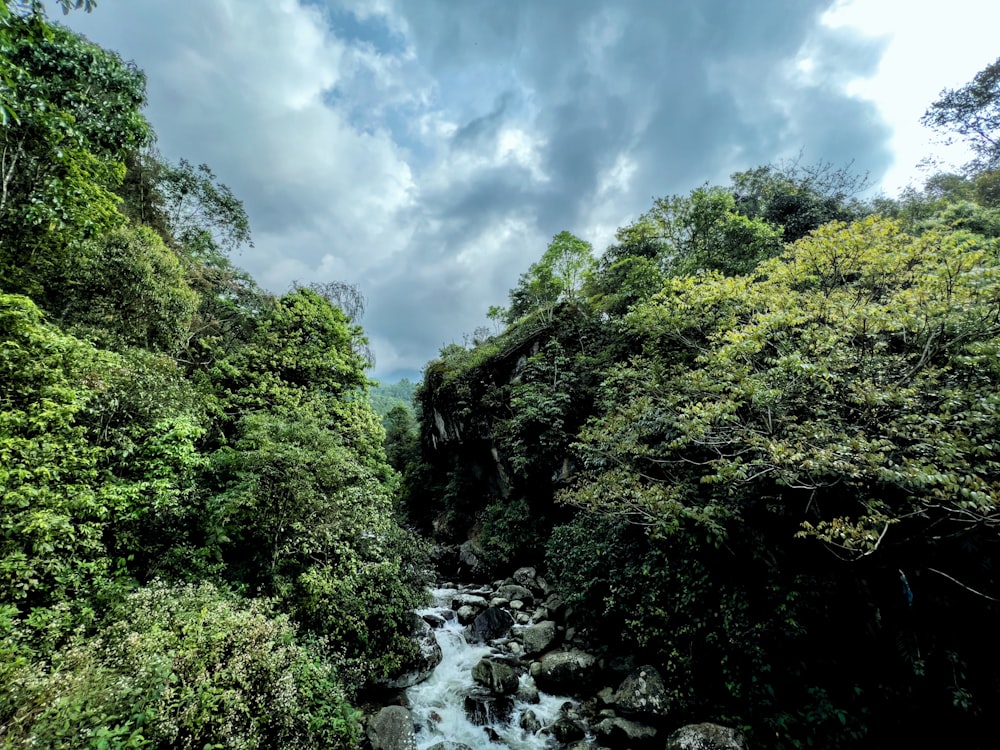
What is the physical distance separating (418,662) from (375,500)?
4040 millimetres

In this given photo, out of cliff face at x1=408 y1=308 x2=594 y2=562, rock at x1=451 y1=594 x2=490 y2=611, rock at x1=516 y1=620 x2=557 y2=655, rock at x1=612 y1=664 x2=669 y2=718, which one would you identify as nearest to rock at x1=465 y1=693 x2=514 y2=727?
rock at x1=516 y1=620 x2=557 y2=655

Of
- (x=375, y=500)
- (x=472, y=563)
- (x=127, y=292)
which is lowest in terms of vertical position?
(x=472, y=563)

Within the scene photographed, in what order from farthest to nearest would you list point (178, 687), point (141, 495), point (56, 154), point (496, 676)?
1. point (496, 676)
2. point (56, 154)
3. point (141, 495)
4. point (178, 687)

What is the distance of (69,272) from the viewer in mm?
8539

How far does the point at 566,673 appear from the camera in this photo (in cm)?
838

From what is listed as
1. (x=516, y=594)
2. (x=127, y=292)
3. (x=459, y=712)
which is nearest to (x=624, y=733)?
(x=459, y=712)

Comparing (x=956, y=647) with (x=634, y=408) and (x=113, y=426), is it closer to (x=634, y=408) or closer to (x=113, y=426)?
(x=634, y=408)

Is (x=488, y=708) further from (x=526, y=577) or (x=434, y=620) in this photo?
(x=526, y=577)

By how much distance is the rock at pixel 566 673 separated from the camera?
829cm

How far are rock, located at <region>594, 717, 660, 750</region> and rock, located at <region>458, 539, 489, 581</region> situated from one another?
30.8ft

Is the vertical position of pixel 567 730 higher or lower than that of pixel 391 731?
lower

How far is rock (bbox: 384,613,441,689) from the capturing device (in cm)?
843

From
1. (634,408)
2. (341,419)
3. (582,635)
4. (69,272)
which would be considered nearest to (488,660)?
(582,635)

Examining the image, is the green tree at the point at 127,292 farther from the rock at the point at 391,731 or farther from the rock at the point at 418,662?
the rock at the point at 418,662
